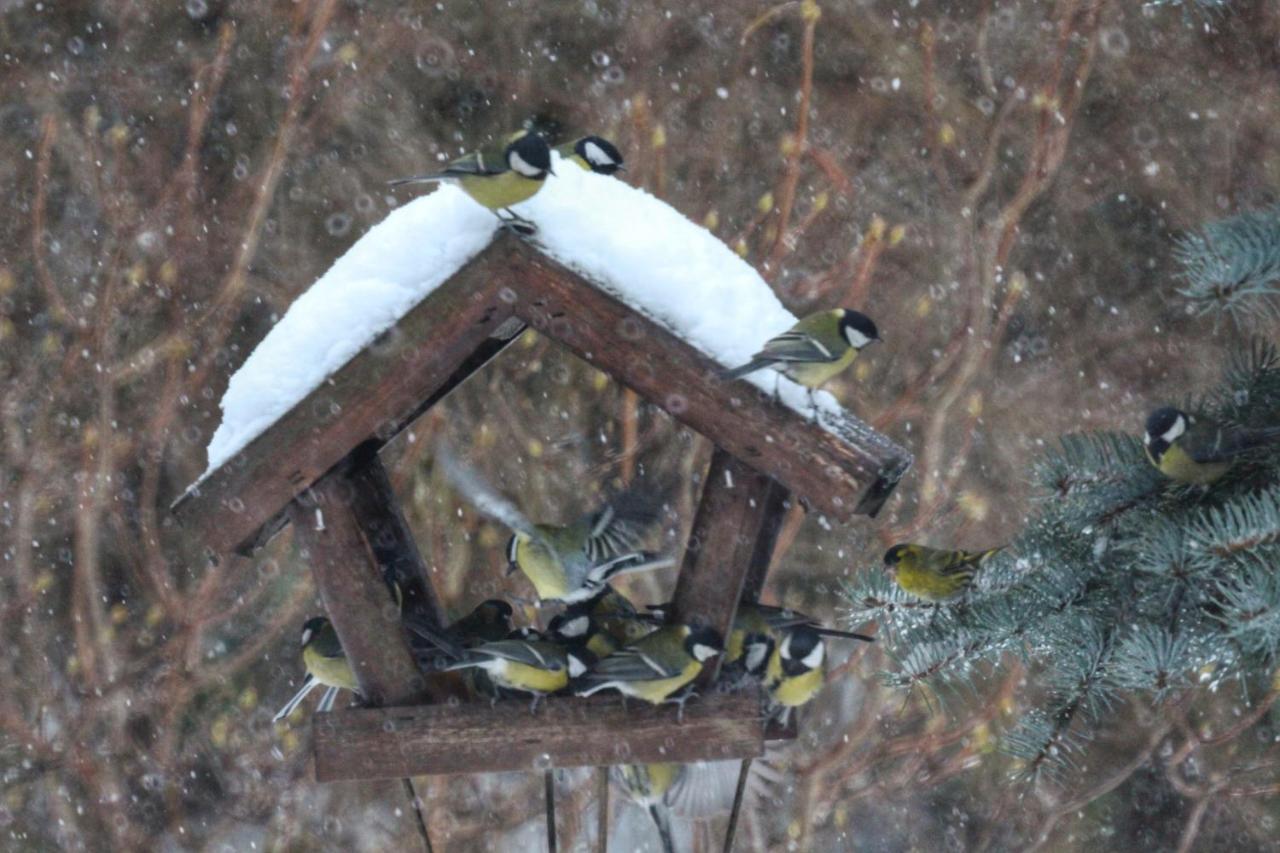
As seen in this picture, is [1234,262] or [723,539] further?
[723,539]

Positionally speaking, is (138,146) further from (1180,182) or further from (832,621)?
(1180,182)

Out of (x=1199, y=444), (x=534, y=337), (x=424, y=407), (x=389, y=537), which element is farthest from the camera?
(x=534, y=337)

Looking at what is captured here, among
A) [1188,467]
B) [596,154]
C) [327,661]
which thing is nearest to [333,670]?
[327,661]

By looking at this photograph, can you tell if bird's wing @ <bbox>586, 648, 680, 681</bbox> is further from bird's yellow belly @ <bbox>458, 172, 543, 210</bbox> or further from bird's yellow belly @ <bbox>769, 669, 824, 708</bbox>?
bird's yellow belly @ <bbox>458, 172, 543, 210</bbox>

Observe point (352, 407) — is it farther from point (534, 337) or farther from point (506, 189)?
point (534, 337)

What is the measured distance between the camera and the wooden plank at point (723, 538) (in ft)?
6.23

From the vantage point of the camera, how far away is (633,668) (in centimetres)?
184

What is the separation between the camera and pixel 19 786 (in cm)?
468

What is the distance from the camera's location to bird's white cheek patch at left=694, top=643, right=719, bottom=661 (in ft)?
6.10

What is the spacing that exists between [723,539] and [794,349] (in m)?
0.30

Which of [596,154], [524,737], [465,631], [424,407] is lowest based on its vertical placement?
[524,737]

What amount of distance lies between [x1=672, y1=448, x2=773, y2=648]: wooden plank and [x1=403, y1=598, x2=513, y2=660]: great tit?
295 millimetres

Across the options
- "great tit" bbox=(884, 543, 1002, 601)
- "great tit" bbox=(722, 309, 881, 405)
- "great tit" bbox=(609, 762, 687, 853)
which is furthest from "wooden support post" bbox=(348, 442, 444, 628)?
"great tit" bbox=(884, 543, 1002, 601)

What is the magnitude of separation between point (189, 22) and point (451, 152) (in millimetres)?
974
